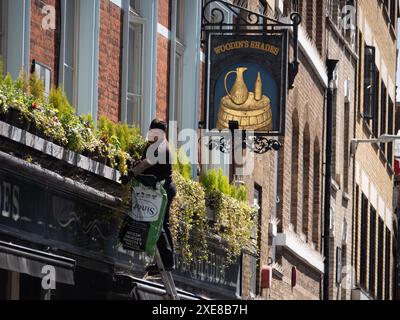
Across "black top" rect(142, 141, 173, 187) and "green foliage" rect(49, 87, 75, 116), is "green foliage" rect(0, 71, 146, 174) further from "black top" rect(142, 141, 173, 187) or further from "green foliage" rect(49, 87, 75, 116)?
"black top" rect(142, 141, 173, 187)

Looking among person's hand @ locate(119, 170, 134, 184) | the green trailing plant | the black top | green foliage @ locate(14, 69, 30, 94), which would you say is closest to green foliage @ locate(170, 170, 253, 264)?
the green trailing plant

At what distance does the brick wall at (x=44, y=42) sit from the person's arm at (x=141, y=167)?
4.15 feet

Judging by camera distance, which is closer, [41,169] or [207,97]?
[41,169]

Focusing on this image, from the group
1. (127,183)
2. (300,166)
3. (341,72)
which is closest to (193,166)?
(127,183)

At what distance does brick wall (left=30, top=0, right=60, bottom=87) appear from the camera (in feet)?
63.4

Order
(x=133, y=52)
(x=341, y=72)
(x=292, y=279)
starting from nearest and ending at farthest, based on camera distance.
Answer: (x=133, y=52)
(x=292, y=279)
(x=341, y=72)

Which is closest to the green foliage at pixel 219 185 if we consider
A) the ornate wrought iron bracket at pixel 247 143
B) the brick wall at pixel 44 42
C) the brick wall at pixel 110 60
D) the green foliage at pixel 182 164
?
the ornate wrought iron bracket at pixel 247 143

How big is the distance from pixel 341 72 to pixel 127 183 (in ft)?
67.2

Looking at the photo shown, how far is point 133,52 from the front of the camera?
2316 cm

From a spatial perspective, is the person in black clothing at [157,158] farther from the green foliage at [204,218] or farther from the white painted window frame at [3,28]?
the white painted window frame at [3,28]

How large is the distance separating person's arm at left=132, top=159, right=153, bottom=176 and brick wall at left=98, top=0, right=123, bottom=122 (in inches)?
66.3

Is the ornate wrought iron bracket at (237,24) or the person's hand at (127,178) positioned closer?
the person's hand at (127,178)

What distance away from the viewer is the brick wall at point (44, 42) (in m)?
19.3
